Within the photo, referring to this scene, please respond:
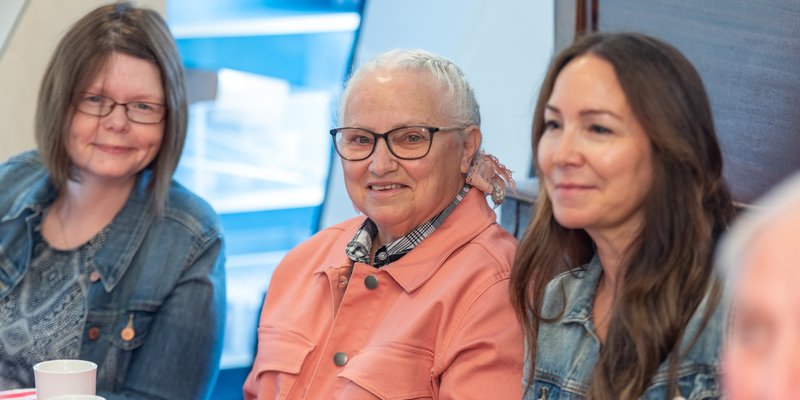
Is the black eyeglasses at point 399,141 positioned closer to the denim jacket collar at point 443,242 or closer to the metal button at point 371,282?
the denim jacket collar at point 443,242

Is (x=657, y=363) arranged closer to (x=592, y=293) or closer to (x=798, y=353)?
(x=592, y=293)

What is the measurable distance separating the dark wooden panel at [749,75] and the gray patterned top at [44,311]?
1451 millimetres

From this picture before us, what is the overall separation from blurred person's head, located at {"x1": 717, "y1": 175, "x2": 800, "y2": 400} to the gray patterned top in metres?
2.11

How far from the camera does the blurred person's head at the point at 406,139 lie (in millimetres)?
2260

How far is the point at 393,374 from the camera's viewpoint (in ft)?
6.75

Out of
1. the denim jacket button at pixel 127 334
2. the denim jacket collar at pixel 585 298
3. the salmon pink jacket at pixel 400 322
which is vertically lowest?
the denim jacket button at pixel 127 334

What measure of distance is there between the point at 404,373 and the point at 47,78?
1.22 metres

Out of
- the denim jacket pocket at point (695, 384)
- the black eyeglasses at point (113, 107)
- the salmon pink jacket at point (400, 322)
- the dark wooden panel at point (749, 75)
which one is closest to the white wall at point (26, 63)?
the black eyeglasses at point (113, 107)

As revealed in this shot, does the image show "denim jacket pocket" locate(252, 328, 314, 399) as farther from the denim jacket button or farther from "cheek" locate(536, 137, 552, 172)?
"cheek" locate(536, 137, 552, 172)

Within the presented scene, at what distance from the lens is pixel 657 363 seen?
1.62 meters

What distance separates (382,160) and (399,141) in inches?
2.3

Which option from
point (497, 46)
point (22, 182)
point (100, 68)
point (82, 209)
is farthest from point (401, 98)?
point (497, 46)

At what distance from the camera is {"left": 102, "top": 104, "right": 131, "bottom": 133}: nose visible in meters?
2.57

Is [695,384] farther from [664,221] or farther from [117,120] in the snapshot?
[117,120]
